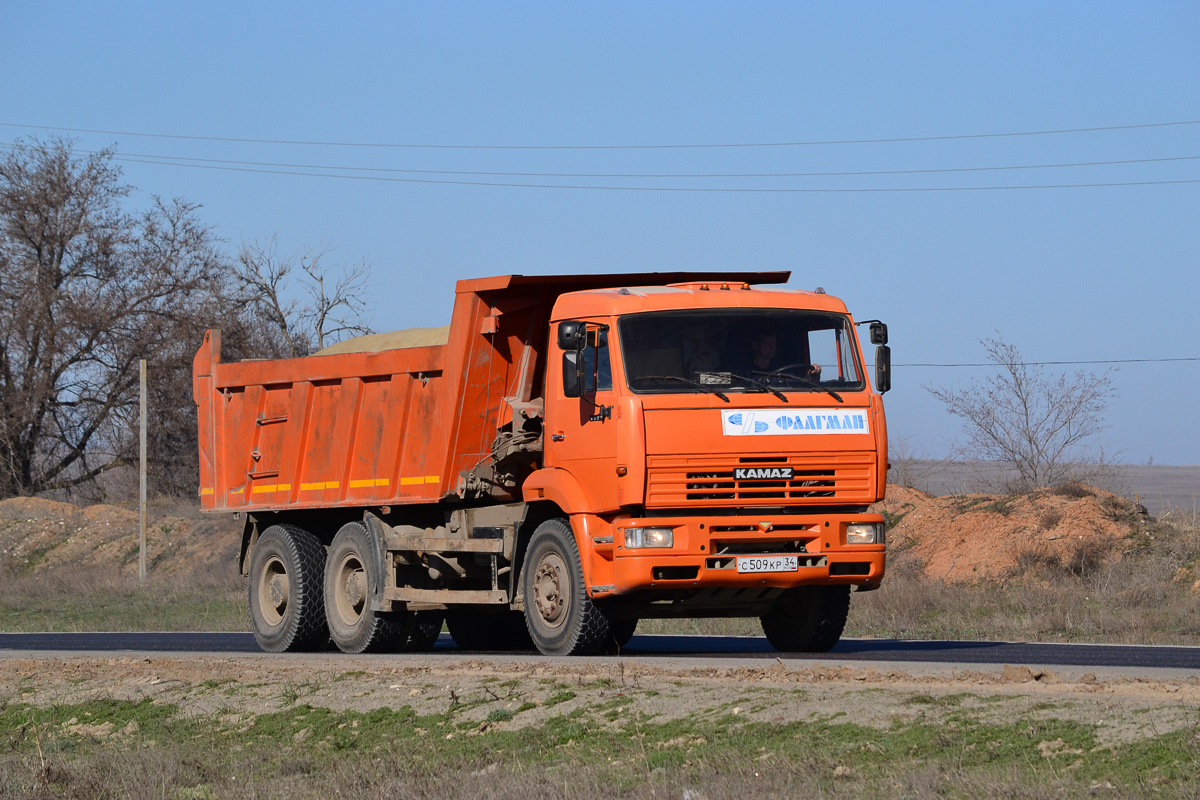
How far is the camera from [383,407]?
14836 mm

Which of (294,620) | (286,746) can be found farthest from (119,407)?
(286,746)

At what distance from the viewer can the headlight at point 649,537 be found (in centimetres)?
1144

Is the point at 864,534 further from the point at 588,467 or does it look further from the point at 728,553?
the point at 588,467

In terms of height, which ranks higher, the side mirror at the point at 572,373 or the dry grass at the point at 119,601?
the side mirror at the point at 572,373

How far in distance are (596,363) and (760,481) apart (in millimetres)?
1664

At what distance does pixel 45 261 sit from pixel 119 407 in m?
5.57

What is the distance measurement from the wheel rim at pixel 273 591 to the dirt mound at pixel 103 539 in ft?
73.7

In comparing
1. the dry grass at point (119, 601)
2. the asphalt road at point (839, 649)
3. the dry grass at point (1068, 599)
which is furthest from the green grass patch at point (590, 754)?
the dry grass at point (119, 601)

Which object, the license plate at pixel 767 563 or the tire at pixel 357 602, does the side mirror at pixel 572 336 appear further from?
the tire at pixel 357 602

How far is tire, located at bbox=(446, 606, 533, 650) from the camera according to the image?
636 inches

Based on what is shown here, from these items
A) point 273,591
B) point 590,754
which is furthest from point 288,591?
point 590,754

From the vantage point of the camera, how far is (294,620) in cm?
1586

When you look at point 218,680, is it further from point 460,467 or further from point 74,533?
point 74,533

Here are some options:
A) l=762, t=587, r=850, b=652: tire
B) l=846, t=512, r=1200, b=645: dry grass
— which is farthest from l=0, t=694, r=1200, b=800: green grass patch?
l=846, t=512, r=1200, b=645: dry grass
